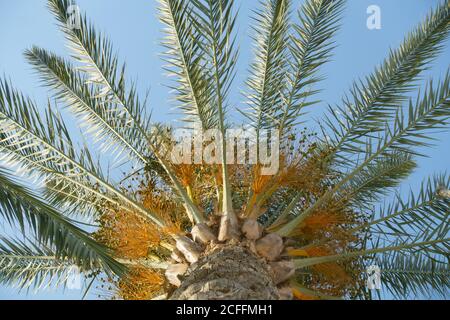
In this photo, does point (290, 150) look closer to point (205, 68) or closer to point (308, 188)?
point (308, 188)

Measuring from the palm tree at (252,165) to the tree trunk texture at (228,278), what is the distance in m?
0.19

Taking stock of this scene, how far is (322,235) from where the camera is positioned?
5.33 metres

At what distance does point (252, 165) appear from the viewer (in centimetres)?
546

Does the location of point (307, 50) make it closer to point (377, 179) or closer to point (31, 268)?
point (377, 179)

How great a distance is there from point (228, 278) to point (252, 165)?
2226 mm

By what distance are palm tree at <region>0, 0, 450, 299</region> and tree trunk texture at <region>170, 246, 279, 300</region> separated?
19 centimetres

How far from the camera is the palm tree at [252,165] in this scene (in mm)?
4871

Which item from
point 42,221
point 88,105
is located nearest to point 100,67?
point 88,105

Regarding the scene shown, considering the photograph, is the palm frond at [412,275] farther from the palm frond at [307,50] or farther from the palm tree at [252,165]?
the palm frond at [307,50]

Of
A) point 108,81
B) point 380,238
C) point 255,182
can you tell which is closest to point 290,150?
point 255,182

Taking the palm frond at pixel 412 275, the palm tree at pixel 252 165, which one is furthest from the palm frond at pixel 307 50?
the palm frond at pixel 412 275

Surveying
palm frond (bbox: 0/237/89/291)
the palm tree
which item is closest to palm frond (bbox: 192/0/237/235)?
the palm tree

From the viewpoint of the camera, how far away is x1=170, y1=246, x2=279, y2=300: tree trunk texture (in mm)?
3137

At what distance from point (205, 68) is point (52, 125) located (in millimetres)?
1837
